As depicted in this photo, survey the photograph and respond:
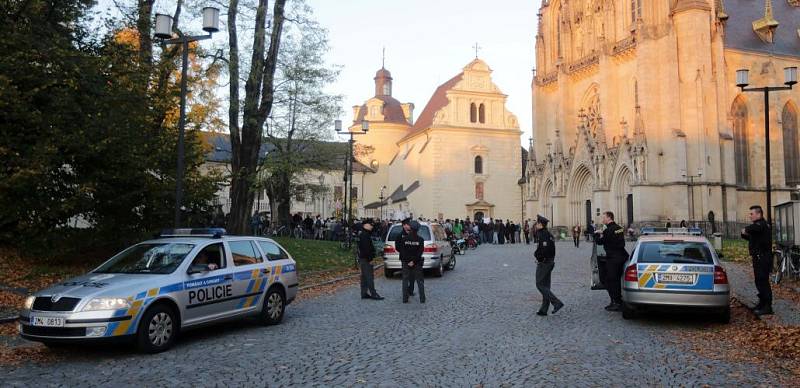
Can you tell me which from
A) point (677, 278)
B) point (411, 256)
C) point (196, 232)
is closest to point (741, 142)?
point (411, 256)

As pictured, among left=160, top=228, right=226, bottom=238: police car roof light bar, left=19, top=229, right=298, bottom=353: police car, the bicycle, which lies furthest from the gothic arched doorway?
left=160, top=228, right=226, bottom=238: police car roof light bar

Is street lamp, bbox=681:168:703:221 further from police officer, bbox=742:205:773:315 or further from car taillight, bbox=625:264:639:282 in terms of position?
car taillight, bbox=625:264:639:282

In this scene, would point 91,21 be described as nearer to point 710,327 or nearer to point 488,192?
point 710,327

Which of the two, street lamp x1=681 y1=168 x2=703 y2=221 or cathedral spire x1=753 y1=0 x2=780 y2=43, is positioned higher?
cathedral spire x1=753 y1=0 x2=780 y2=43

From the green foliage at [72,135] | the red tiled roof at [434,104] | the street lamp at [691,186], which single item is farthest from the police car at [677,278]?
the red tiled roof at [434,104]

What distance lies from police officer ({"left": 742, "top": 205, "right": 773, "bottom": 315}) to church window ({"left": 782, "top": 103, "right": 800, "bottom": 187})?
41.5 metres

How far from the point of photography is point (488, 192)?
64.7 m

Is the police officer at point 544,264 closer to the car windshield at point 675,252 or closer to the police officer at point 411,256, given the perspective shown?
the car windshield at point 675,252

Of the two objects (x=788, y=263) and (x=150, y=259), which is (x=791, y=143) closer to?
(x=788, y=263)

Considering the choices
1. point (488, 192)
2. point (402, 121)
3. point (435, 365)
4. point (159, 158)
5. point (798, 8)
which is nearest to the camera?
point (435, 365)

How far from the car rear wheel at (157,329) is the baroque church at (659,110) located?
36220 millimetres

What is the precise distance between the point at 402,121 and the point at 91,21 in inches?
2604

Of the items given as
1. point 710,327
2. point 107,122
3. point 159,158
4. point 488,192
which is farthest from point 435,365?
point 488,192

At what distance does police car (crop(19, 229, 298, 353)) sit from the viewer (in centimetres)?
738
